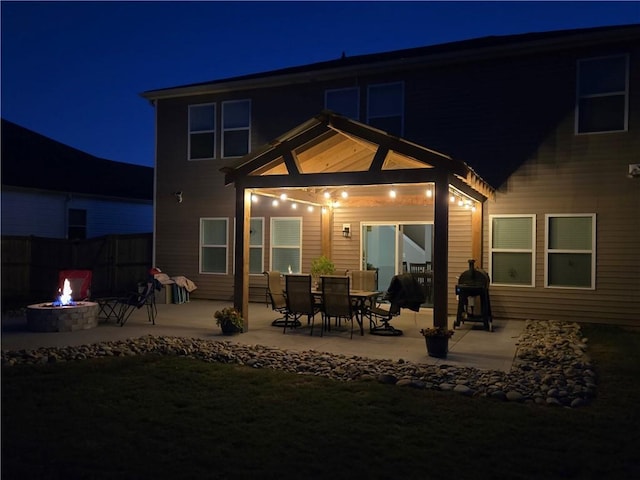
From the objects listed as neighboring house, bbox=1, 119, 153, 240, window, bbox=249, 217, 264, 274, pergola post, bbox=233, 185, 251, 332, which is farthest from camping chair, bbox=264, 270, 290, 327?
neighboring house, bbox=1, 119, 153, 240

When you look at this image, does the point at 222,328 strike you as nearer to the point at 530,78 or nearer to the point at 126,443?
the point at 126,443

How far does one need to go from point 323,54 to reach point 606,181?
100697 mm

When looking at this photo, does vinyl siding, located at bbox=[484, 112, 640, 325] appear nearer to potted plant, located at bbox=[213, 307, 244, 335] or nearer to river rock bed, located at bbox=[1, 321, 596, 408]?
river rock bed, located at bbox=[1, 321, 596, 408]

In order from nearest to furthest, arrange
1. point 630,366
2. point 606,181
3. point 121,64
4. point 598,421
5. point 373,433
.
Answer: point 373,433, point 598,421, point 630,366, point 606,181, point 121,64

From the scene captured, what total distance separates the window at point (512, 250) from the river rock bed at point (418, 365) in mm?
2374

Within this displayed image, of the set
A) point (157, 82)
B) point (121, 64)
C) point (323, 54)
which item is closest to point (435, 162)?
point (121, 64)

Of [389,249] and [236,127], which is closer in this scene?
[389,249]

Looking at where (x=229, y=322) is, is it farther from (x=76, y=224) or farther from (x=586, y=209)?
(x=76, y=224)

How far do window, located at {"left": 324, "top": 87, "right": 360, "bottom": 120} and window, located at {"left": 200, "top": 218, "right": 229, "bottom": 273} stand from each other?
3700 mm

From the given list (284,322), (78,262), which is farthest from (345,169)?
(78,262)

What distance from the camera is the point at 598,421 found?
176 inches

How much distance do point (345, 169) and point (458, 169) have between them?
7.62ft

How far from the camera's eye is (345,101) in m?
11.9

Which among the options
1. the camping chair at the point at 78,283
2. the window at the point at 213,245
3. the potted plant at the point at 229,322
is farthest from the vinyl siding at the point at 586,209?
the camping chair at the point at 78,283
